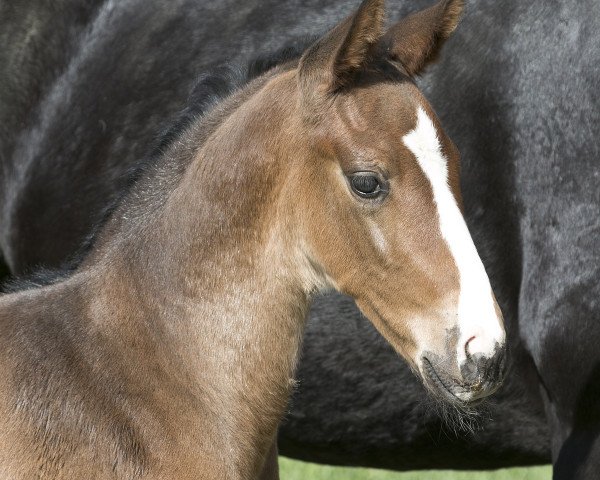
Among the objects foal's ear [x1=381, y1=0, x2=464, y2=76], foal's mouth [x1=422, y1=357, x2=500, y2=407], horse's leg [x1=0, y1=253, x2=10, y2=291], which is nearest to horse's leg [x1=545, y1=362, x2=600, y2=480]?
foal's mouth [x1=422, y1=357, x2=500, y2=407]

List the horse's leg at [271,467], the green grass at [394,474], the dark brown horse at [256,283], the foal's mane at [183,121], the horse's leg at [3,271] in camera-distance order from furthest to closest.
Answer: the green grass at [394,474] < the horse's leg at [3,271] < the foal's mane at [183,121] < the horse's leg at [271,467] < the dark brown horse at [256,283]

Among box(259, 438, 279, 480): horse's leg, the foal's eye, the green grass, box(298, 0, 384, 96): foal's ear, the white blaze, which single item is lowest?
the green grass

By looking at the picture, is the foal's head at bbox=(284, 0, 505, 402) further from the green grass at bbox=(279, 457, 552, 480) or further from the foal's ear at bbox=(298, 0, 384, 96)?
the green grass at bbox=(279, 457, 552, 480)

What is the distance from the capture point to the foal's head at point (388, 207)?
10.3 ft

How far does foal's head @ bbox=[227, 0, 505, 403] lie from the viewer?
3154 millimetres

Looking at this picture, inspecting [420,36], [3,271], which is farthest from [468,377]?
[3,271]

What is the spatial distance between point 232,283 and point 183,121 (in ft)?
2.16

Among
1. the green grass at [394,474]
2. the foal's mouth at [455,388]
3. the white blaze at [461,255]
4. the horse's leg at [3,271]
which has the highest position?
the white blaze at [461,255]

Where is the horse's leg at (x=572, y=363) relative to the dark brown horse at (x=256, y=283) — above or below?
below

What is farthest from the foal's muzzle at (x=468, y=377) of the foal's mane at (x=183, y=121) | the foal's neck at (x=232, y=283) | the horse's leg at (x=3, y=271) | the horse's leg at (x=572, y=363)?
the horse's leg at (x=3, y=271)

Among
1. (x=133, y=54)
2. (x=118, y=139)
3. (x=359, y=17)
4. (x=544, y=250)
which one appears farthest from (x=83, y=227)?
(x=359, y=17)

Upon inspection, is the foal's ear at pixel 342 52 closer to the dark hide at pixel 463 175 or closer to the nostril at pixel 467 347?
the dark hide at pixel 463 175

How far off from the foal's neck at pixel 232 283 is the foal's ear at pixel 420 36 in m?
0.40

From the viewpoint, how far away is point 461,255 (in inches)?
125
